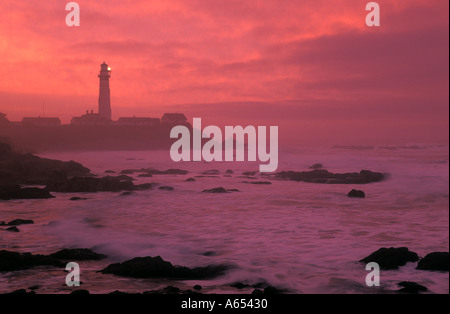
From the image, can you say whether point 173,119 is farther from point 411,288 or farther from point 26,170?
point 411,288

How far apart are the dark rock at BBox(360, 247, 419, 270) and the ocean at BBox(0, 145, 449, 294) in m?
0.18

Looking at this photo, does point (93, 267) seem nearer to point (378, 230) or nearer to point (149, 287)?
point (149, 287)

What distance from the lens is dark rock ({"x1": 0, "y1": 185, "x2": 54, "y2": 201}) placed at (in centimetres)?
1667

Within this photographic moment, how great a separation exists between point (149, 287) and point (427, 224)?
11.7 meters

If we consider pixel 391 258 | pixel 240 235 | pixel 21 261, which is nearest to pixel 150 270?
pixel 21 261

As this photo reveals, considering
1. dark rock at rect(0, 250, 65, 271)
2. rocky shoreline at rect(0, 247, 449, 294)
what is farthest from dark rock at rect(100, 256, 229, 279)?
dark rock at rect(0, 250, 65, 271)

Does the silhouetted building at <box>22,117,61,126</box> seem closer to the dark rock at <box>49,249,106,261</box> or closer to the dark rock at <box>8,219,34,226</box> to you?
the dark rock at <box>8,219,34,226</box>

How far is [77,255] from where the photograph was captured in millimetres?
9023

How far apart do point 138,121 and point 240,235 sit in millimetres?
85268

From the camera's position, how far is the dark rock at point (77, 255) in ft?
28.9

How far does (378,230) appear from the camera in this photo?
557 inches
